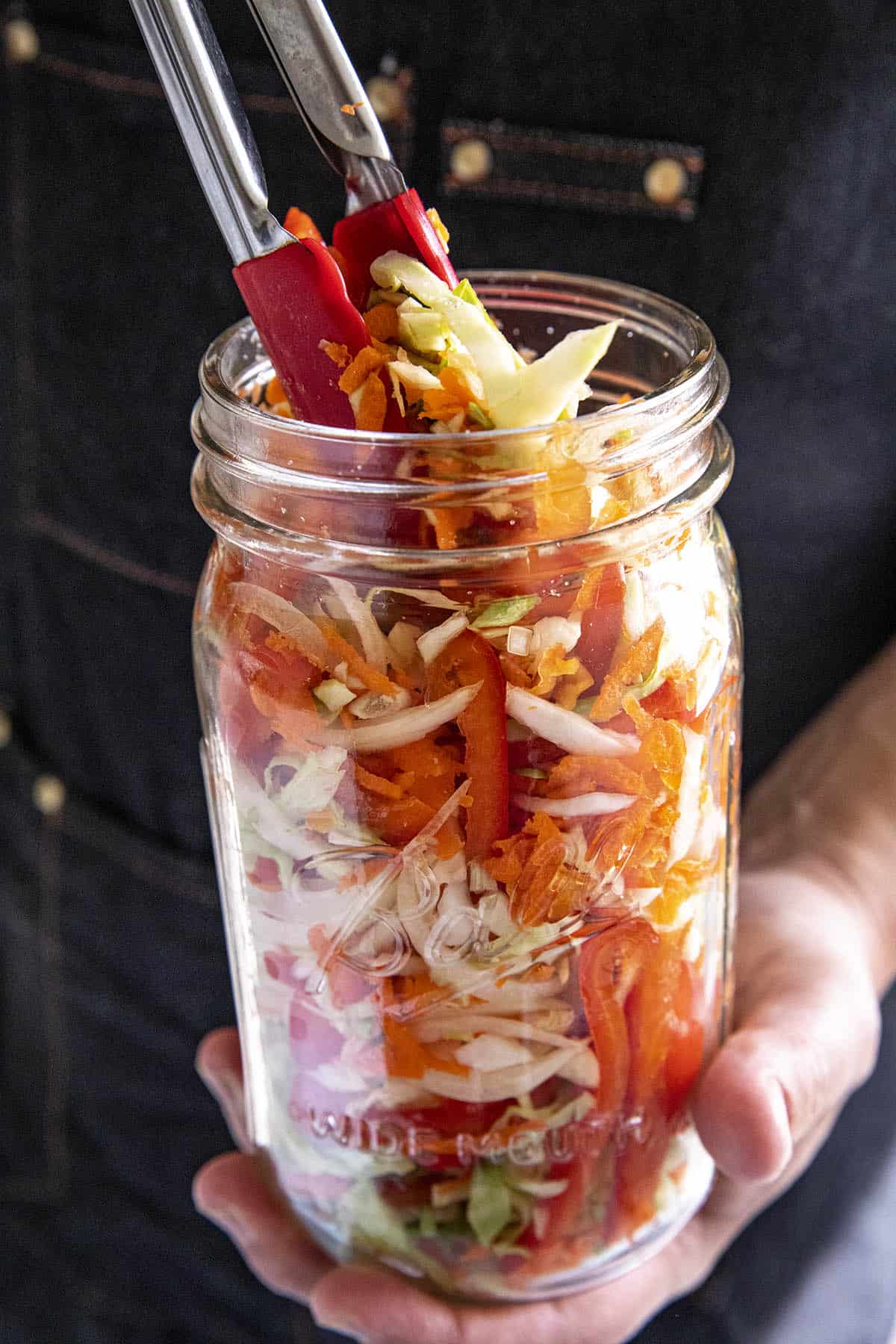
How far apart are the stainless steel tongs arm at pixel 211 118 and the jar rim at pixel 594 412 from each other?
0.06 m

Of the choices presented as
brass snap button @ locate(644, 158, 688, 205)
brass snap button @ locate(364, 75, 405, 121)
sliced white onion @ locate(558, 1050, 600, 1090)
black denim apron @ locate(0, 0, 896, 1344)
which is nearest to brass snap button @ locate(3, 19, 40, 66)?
black denim apron @ locate(0, 0, 896, 1344)

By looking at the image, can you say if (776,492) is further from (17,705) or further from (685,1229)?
(17,705)

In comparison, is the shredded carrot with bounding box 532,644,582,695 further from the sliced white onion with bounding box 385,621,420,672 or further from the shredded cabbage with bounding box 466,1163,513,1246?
the shredded cabbage with bounding box 466,1163,513,1246

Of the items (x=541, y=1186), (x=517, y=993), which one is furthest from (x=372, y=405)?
(x=541, y=1186)

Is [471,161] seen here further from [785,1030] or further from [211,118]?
[785,1030]

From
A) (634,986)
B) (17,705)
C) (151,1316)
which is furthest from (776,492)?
(151,1316)

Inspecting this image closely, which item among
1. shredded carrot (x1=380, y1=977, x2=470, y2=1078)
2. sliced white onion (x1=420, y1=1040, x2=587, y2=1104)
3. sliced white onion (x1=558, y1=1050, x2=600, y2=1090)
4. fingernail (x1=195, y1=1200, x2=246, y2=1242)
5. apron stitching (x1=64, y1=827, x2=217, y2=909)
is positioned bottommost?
apron stitching (x1=64, y1=827, x2=217, y2=909)

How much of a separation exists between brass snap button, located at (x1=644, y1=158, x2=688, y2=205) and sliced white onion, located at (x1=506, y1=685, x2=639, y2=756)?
423mm

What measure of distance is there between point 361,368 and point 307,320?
0.09ft

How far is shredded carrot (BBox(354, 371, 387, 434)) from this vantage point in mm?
471

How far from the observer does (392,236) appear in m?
0.49

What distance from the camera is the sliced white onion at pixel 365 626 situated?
47cm

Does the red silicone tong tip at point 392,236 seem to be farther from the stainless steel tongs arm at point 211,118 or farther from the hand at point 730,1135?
the hand at point 730,1135

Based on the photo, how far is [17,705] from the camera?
1.09 meters
